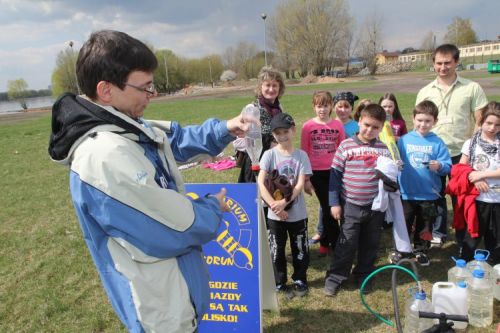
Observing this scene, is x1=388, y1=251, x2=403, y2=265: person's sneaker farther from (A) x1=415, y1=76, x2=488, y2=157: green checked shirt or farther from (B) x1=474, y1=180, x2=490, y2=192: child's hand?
(A) x1=415, y1=76, x2=488, y2=157: green checked shirt

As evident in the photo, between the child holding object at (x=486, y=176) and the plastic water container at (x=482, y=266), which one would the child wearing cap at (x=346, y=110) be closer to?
the child holding object at (x=486, y=176)

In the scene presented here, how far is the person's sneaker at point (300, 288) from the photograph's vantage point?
352 cm

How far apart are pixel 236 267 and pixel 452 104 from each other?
2.98m

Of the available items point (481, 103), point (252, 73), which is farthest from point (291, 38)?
point (481, 103)

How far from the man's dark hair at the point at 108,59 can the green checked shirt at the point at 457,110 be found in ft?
12.1

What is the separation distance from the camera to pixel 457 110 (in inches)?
159

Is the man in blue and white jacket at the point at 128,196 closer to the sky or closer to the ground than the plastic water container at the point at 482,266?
closer to the sky

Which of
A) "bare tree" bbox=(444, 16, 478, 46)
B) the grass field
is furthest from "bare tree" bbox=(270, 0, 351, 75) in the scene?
the grass field

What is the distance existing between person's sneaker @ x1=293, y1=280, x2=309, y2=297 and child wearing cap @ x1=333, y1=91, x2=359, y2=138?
1.81 meters

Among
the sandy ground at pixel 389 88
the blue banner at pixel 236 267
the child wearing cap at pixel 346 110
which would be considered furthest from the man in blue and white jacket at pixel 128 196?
the sandy ground at pixel 389 88

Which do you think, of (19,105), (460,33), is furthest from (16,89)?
(460,33)

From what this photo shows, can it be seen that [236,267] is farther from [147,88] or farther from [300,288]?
[147,88]

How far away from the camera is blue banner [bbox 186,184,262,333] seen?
2.93 m

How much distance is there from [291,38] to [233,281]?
6390 cm
